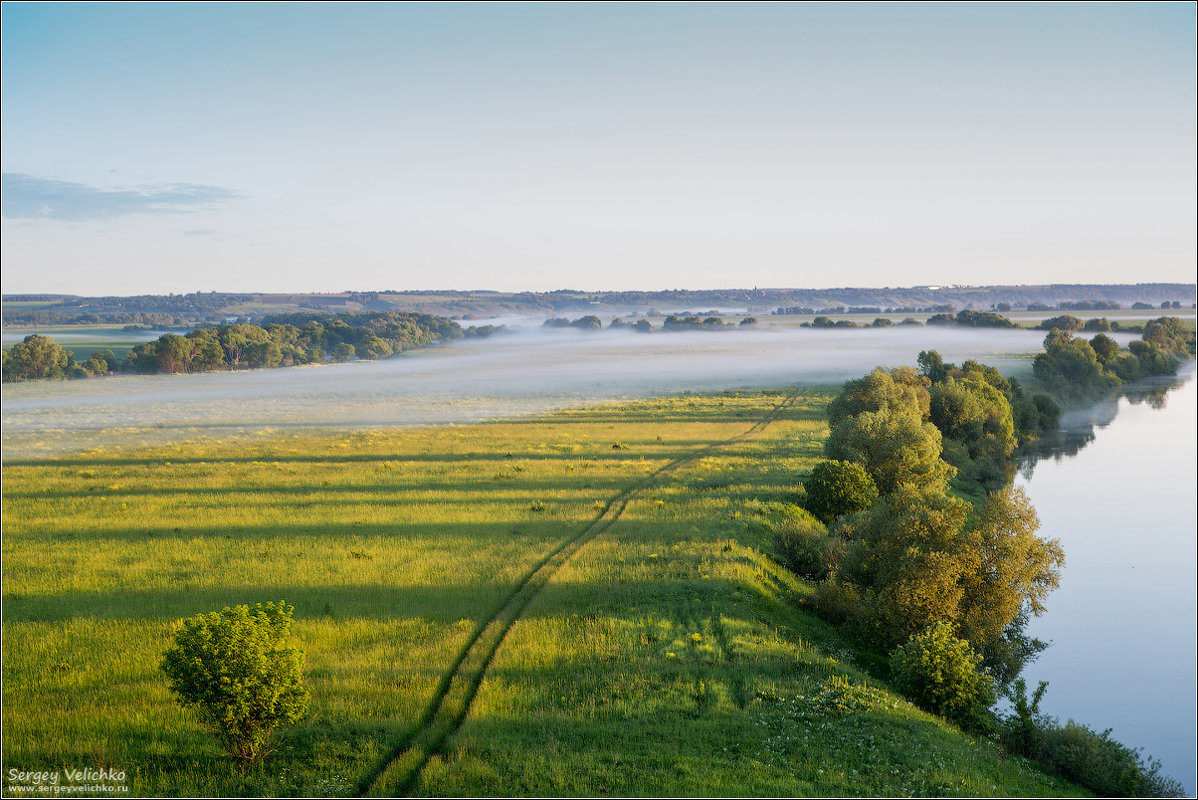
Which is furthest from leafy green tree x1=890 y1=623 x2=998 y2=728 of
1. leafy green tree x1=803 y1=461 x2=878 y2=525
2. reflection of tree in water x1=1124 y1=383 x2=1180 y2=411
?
reflection of tree in water x1=1124 y1=383 x2=1180 y2=411

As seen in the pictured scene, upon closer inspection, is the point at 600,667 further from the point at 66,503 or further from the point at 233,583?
the point at 66,503

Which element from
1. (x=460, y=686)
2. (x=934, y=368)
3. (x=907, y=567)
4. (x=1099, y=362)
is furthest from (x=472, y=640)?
(x=1099, y=362)

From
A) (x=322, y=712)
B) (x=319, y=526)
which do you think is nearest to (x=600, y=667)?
(x=322, y=712)

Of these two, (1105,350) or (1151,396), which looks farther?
(1105,350)

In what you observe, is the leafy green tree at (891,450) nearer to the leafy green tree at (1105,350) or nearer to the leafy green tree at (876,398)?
the leafy green tree at (876,398)

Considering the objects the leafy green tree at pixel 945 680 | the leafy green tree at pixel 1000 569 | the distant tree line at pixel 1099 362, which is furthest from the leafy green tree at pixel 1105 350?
the leafy green tree at pixel 945 680

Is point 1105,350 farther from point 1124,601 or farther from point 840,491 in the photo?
point 840,491

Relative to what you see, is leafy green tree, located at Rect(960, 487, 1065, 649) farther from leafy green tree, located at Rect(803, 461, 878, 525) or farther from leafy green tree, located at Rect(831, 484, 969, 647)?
leafy green tree, located at Rect(803, 461, 878, 525)
